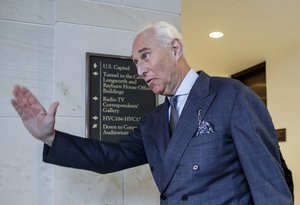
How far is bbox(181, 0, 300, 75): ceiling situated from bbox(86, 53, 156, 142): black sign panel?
1284 mm

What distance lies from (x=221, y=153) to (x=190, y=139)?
102 millimetres

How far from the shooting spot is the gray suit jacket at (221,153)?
3.74 feet

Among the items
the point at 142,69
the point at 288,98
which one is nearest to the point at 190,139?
the point at 142,69

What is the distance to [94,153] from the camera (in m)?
1.43

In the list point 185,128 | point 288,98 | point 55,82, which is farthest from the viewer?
point 288,98

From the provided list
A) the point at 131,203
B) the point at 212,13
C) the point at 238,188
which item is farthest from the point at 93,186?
the point at 212,13

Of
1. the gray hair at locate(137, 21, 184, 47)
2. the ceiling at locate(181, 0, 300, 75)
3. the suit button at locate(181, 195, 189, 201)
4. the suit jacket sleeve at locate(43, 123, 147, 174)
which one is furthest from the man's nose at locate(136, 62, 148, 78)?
the ceiling at locate(181, 0, 300, 75)

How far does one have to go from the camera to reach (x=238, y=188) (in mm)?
1201

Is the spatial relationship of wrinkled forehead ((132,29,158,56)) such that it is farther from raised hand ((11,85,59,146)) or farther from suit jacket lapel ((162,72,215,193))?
raised hand ((11,85,59,146))

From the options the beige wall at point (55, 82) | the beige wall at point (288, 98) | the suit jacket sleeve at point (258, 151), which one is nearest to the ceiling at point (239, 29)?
the beige wall at point (288, 98)

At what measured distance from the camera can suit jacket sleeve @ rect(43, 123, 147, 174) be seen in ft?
4.50

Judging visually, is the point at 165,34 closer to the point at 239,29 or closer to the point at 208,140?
the point at 208,140

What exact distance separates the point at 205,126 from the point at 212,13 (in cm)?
216

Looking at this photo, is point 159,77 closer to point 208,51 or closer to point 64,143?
point 64,143
